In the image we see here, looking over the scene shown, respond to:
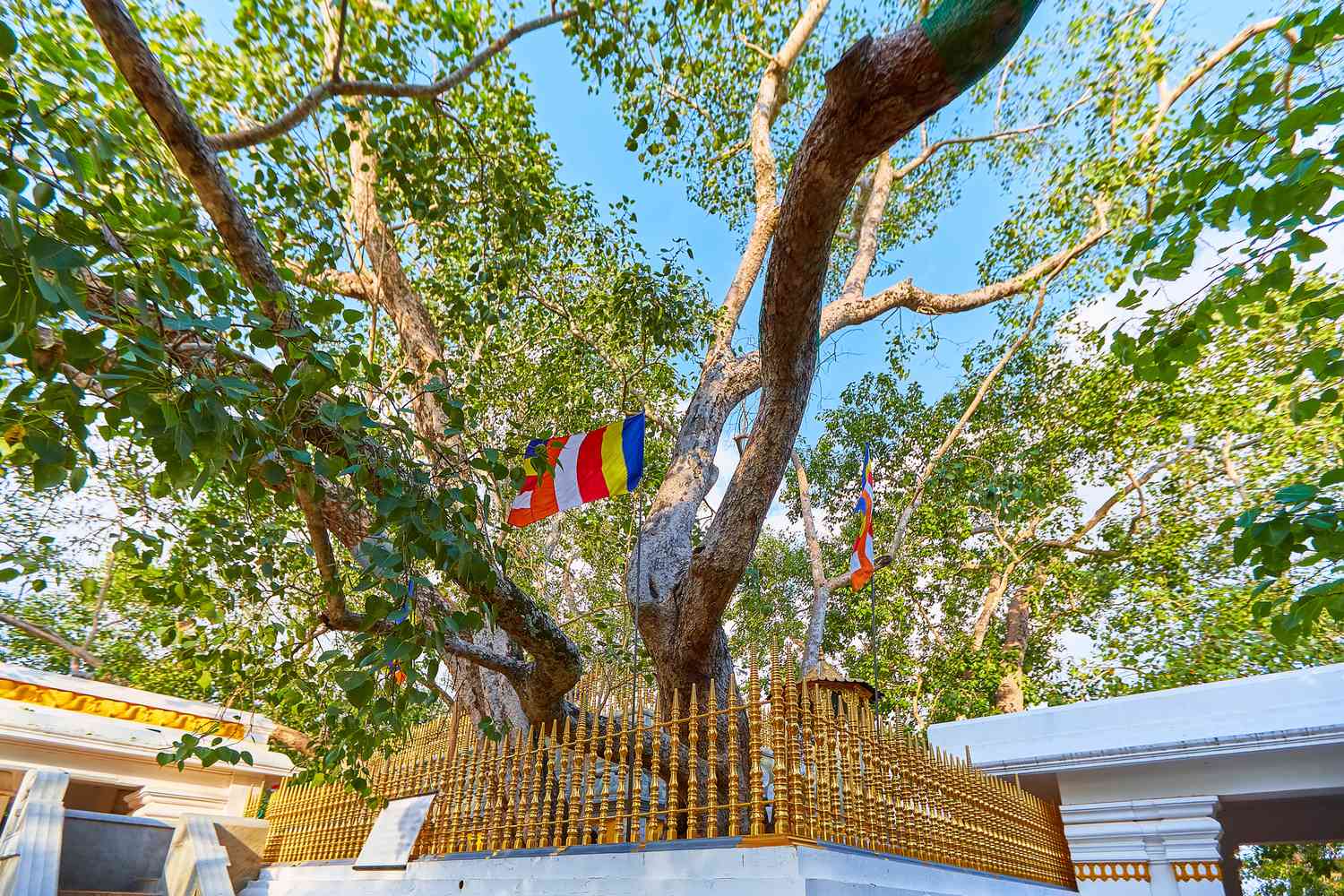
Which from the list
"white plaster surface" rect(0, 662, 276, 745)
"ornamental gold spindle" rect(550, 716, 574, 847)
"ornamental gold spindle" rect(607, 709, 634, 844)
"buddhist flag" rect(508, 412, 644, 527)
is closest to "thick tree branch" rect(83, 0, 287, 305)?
"buddhist flag" rect(508, 412, 644, 527)

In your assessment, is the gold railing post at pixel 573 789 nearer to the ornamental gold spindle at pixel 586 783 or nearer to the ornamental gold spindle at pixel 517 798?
the ornamental gold spindle at pixel 586 783

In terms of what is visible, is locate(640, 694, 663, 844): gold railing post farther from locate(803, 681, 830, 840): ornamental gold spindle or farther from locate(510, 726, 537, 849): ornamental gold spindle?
locate(510, 726, 537, 849): ornamental gold spindle

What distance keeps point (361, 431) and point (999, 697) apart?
12.6m

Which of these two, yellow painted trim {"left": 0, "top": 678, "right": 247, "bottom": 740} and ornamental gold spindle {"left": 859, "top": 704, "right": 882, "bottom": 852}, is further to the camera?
yellow painted trim {"left": 0, "top": 678, "right": 247, "bottom": 740}

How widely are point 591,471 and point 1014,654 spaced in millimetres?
9971

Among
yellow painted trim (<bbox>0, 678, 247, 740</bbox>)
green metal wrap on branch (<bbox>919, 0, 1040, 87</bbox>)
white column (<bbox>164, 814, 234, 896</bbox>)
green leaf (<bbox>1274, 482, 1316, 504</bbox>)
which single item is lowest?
white column (<bbox>164, 814, 234, 896</bbox>)

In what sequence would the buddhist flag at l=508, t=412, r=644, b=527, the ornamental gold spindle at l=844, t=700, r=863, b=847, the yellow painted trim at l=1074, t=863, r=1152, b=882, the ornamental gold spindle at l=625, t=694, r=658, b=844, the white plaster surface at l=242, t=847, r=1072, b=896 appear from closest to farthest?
the white plaster surface at l=242, t=847, r=1072, b=896, the ornamental gold spindle at l=844, t=700, r=863, b=847, the ornamental gold spindle at l=625, t=694, r=658, b=844, the yellow painted trim at l=1074, t=863, r=1152, b=882, the buddhist flag at l=508, t=412, r=644, b=527

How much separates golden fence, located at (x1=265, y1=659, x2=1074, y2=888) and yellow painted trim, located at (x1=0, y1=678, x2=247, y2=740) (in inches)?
106

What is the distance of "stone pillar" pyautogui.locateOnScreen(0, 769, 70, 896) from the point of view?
4.82 metres

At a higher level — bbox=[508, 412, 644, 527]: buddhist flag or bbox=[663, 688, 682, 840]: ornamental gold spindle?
bbox=[508, 412, 644, 527]: buddhist flag

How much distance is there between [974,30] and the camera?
2.36 m

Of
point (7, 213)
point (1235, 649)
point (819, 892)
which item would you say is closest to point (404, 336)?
point (7, 213)

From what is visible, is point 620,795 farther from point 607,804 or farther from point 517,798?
point 517,798

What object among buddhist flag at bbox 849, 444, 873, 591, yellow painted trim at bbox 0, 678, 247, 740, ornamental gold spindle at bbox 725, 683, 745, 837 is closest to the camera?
ornamental gold spindle at bbox 725, 683, 745, 837
